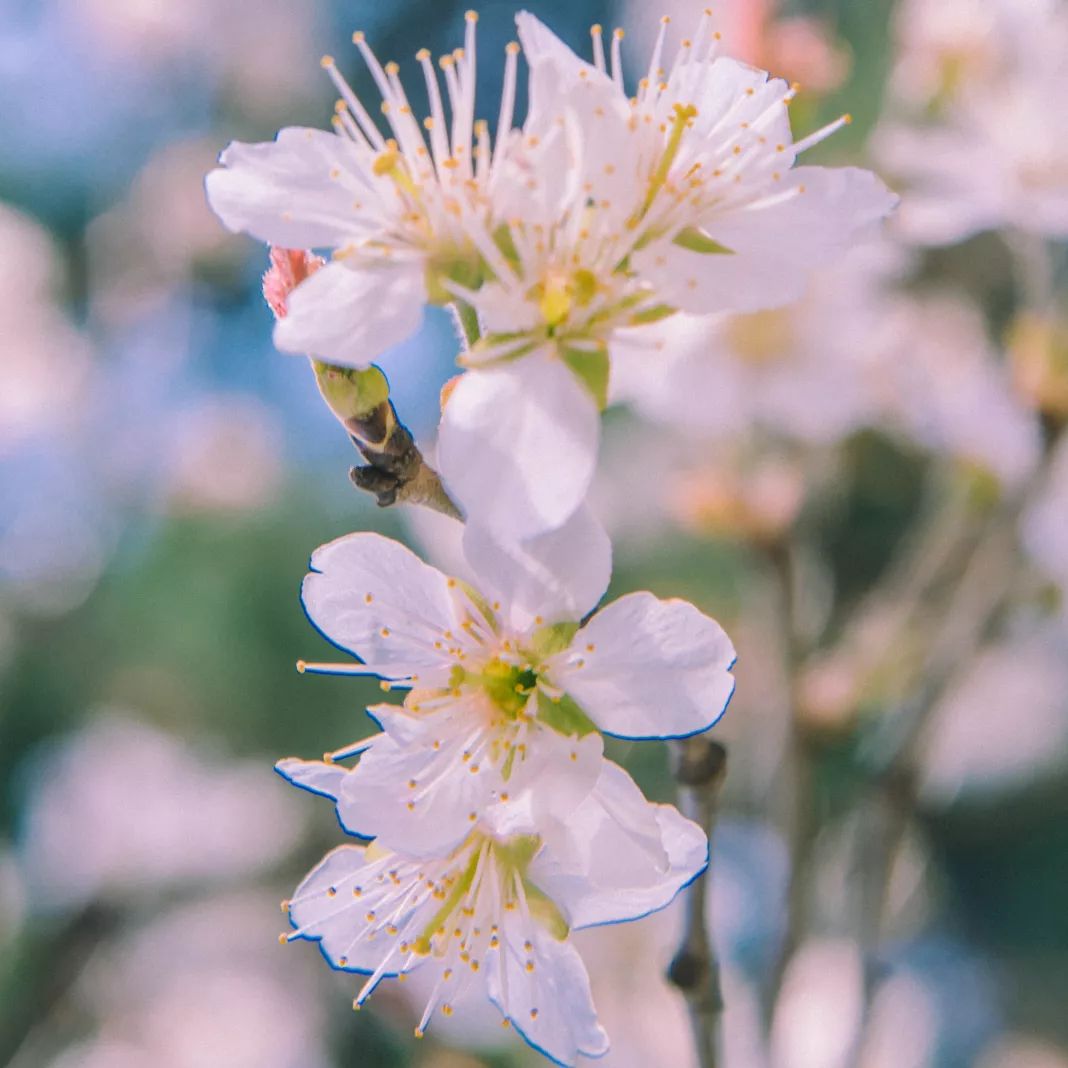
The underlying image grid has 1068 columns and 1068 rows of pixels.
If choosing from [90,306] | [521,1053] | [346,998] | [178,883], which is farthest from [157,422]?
[521,1053]

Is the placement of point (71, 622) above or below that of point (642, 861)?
below

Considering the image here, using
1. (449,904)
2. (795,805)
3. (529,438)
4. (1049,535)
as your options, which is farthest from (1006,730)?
(529,438)

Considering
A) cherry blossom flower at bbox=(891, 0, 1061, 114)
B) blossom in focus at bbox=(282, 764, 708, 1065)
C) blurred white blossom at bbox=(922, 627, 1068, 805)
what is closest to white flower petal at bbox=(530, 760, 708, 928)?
blossom in focus at bbox=(282, 764, 708, 1065)

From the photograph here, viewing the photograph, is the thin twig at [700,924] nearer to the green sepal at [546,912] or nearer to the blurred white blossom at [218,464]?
the green sepal at [546,912]

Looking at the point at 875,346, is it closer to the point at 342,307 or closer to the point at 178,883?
the point at 342,307

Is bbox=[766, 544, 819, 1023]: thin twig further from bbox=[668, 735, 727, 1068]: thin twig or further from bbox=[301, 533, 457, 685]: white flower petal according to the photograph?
bbox=[301, 533, 457, 685]: white flower petal

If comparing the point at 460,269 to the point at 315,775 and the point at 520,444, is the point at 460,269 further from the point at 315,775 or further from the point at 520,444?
the point at 315,775
